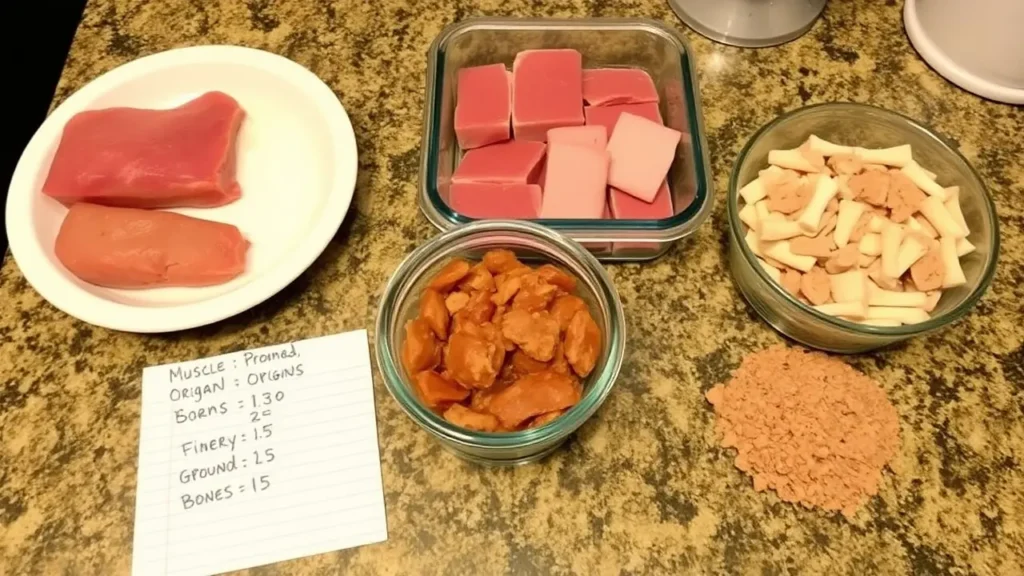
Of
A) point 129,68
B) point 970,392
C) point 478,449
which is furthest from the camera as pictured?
point 129,68

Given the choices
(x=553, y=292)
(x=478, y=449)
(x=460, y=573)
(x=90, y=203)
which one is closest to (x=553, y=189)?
(x=553, y=292)

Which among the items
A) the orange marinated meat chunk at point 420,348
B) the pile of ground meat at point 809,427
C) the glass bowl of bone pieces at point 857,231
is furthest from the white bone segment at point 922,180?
the orange marinated meat chunk at point 420,348

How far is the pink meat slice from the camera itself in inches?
30.2

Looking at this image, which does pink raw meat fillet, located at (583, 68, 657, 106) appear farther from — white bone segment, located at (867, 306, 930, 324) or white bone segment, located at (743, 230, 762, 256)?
white bone segment, located at (867, 306, 930, 324)

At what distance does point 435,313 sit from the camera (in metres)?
0.70

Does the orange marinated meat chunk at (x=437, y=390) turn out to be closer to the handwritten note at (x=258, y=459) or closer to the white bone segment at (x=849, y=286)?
the handwritten note at (x=258, y=459)

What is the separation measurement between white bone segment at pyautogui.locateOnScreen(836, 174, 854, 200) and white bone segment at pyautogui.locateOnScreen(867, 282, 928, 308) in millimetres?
107

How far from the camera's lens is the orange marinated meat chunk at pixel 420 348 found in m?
0.68

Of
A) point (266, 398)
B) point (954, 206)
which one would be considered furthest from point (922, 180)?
point (266, 398)

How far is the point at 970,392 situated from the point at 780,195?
283mm

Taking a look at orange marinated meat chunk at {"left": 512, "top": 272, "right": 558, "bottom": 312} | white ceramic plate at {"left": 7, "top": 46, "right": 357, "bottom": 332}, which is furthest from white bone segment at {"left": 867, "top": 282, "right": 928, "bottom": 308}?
white ceramic plate at {"left": 7, "top": 46, "right": 357, "bottom": 332}

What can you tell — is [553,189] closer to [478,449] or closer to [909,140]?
[478,449]

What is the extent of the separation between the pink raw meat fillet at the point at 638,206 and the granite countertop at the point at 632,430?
0.21ft

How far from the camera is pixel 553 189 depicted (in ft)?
2.68
